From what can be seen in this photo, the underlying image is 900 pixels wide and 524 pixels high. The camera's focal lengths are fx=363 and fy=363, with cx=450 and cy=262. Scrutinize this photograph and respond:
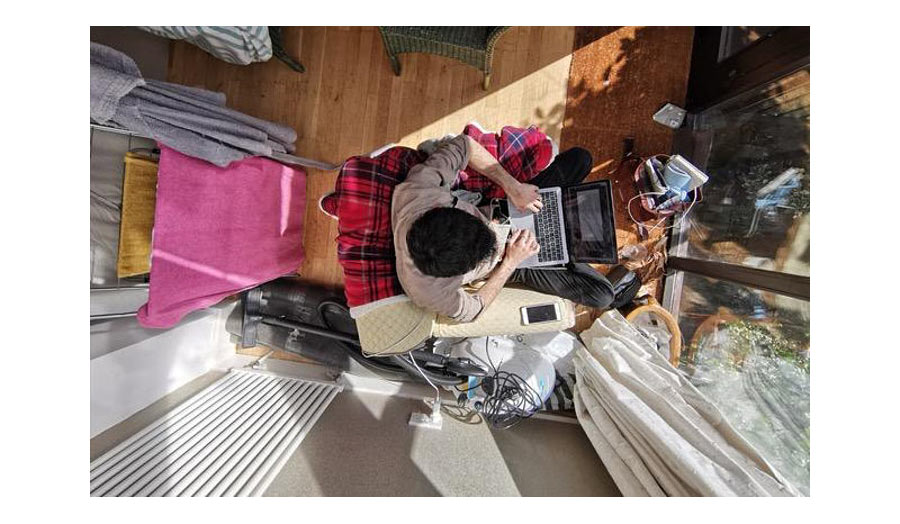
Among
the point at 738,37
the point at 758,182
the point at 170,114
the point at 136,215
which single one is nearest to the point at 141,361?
the point at 136,215

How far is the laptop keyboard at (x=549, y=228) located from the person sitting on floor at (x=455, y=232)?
6cm

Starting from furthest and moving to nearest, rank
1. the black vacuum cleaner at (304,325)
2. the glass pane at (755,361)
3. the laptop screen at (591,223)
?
the black vacuum cleaner at (304,325) < the laptop screen at (591,223) < the glass pane at (755,361)

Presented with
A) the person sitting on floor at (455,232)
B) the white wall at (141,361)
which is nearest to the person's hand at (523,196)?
the person sitting on floor at (455,232)

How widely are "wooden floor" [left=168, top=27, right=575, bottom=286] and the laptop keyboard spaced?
2.36ft

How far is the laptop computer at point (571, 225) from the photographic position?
1541mm

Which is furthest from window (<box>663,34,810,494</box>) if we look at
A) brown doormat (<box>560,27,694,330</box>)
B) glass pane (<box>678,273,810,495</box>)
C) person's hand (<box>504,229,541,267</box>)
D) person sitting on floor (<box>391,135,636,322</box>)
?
person's hand (<box>504,229,541,267</box>)

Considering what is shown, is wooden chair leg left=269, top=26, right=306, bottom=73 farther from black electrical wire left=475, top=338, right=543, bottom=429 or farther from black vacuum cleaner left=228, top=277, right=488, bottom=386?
black electrical wire left=475, top=338, right=543, bottom=429

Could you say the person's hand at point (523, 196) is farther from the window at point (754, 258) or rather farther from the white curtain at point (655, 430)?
the window at point (754, 258)

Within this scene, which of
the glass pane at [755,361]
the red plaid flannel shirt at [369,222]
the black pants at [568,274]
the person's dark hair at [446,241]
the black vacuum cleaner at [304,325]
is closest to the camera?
the person's dark hair at [446,241]

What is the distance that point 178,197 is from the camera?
145 centimetres

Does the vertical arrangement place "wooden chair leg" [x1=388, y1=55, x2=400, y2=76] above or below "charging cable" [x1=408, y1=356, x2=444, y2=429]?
above

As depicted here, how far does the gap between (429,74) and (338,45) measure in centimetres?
56

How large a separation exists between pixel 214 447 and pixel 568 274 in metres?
1.57

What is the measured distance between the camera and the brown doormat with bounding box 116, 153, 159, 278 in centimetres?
149
